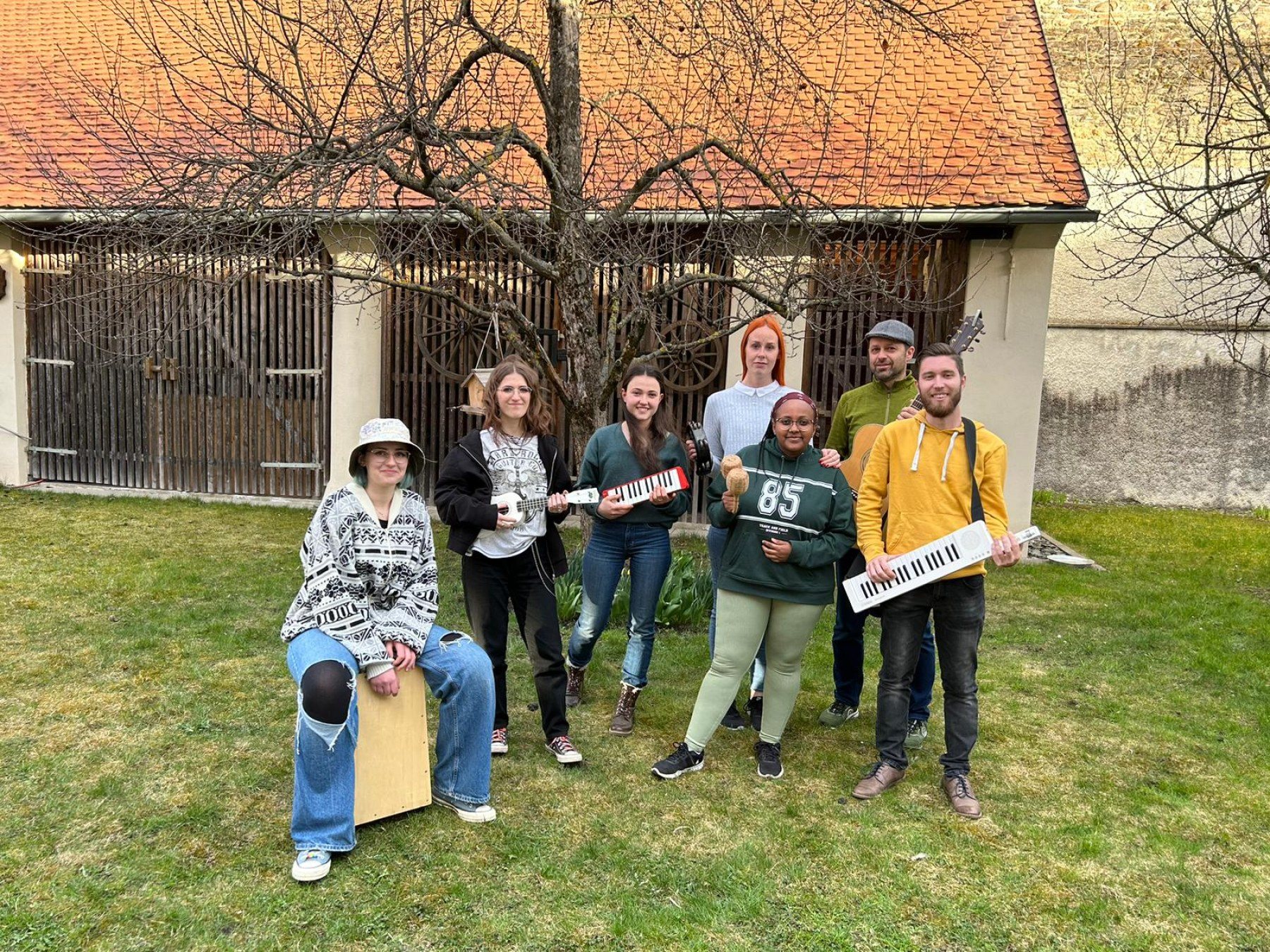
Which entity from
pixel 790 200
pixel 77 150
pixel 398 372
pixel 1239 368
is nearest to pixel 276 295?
pixel 398 372

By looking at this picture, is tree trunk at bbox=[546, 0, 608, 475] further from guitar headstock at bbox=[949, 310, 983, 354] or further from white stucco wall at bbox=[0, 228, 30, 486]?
white stucco wall at bbox=[0, 228, 30, 486]

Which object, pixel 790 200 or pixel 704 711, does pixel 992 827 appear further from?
pixel 790 200

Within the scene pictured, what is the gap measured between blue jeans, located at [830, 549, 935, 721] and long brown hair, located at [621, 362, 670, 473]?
110 cm

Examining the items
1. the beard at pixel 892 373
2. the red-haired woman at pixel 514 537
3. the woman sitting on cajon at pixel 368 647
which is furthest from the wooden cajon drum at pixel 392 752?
the beard at pixel 892 373

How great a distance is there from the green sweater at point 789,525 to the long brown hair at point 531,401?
94cm

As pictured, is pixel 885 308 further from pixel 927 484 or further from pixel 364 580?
pixel 364 580

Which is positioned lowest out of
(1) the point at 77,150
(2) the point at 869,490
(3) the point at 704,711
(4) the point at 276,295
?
(3) the point at 704,711

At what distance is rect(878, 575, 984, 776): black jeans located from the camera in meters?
3.81

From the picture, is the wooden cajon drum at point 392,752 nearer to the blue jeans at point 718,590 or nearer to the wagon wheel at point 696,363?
the blue jeans at point 718,590

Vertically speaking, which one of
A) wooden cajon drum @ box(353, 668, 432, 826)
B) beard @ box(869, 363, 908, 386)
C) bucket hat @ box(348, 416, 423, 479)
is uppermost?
beard @ box(869, 363, 908, 386)

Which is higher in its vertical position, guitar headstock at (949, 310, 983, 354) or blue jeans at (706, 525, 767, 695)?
guitar headstock at (949, 310, 983, 354)

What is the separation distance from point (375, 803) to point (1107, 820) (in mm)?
3068

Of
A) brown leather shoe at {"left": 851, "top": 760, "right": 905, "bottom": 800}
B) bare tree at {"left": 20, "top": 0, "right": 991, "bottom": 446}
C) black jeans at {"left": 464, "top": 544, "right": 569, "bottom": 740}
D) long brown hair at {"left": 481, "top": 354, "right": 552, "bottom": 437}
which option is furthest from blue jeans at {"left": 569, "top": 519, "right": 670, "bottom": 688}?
bare tree at {"left": 20, "top": 0, "right": 991, "bottom": 446}

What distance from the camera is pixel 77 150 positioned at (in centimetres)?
1090
